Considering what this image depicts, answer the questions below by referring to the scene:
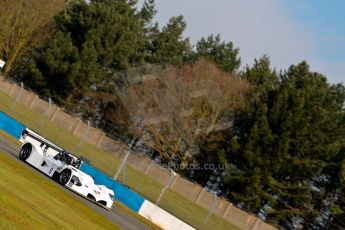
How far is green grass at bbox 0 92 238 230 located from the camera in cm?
3116

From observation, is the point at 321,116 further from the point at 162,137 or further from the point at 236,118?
the point at 162,137

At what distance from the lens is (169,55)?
220 feet

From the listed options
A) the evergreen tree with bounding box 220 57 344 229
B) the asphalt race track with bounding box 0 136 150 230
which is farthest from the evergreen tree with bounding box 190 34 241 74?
the asphalt race track with bounding box 0 136 150 230

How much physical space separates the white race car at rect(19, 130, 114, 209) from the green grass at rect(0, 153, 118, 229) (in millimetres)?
3653

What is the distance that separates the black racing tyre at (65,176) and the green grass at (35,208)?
3656 millimetres

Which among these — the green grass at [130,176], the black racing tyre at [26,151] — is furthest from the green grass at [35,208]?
the green grass at [130,176]

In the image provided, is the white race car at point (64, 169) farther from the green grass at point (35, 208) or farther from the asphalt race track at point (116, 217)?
the green grass at point (35, 208)

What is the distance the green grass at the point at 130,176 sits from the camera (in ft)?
102

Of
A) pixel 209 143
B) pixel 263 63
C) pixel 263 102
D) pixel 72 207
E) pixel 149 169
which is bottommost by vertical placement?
pixel 72 207

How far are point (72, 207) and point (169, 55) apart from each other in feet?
159

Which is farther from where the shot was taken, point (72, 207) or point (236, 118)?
point (236, 118)

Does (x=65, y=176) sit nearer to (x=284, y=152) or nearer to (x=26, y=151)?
(x=26, y=151)

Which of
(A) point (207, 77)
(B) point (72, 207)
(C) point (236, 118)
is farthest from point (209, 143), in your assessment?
(B) point (72, 207)

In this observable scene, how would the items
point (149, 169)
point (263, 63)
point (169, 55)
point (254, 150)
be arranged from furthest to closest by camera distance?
point (169, 55) → point (263, 63) → point (254, 150) → point (149, 169)
